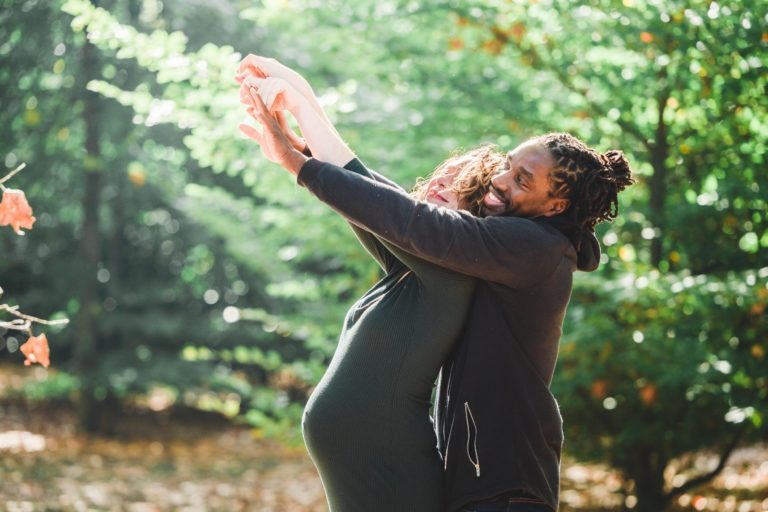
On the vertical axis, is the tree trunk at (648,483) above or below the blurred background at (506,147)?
below

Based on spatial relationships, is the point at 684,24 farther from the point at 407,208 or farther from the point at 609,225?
the point at 407,208

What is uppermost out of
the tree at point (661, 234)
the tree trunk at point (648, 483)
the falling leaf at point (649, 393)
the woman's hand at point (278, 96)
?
the woman's hand at point (278, 96)

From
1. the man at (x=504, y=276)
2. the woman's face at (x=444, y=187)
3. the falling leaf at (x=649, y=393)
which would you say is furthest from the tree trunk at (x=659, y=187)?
the man at (x=504, y=276)

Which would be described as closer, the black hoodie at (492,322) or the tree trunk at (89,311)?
the black hoodie at (492,322)

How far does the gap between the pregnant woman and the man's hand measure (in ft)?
0.07

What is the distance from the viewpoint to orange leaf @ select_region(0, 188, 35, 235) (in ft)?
8.04

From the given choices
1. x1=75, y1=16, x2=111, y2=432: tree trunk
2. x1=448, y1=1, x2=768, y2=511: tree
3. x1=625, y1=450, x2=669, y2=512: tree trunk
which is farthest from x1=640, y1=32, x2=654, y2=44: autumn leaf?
x1=75, y1=16, x2=111, y2=432: tree trunk

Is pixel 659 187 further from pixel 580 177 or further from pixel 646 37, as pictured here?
pixel 580 177

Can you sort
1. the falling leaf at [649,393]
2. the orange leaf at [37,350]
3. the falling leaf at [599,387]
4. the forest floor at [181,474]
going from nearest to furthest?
the orange leaf at [37,350] → the falling leaf at [649,393] → the falling leaf at [599,387] → the forest floor at [181,474]

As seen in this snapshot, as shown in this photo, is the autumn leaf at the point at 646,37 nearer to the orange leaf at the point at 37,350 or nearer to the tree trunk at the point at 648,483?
the tree trunk at the point at 648,483

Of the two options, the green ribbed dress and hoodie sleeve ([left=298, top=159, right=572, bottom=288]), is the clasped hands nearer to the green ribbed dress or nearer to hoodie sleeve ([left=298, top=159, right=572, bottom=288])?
hoodie sleeve ([left=298, top=159, right=572, bottom=288])

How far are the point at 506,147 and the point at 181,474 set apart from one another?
488 centimetres

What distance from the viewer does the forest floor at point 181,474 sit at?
261 inches

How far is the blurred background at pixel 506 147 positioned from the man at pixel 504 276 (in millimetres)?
1751
